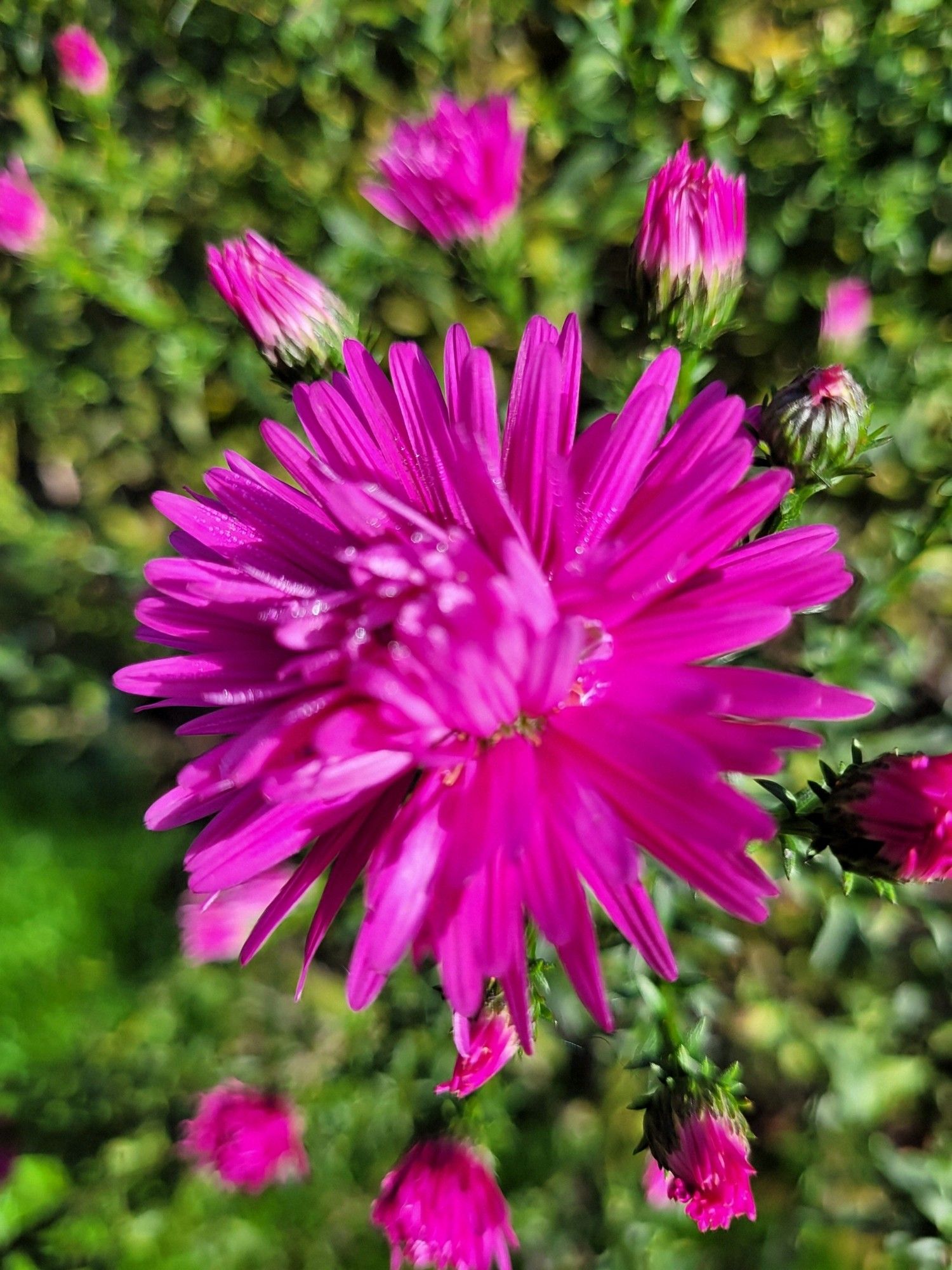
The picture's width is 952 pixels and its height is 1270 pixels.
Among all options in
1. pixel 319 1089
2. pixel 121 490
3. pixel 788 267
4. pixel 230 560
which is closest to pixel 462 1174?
pixel 319 1089

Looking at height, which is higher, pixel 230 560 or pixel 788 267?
pixel 788 267

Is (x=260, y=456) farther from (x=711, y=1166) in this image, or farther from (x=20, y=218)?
(x=711, y=1166)

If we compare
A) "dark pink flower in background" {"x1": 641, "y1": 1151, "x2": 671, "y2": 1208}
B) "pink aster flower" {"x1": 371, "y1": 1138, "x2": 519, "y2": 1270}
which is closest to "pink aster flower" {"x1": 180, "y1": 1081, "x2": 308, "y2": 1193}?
"pink aster flower" {"x1": 371, "y1": 1138, "x2": 519, "y2": 1270}

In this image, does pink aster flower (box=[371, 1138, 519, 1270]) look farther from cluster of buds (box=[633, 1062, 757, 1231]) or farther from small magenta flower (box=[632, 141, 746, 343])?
small magenta flower (box=[632, 141, 746, 343])

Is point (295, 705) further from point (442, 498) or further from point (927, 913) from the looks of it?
point (927, 913)

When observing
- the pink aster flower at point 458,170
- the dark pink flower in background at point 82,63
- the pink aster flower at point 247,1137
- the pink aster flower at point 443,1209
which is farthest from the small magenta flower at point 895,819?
the dark pink flower in background at point 82,63

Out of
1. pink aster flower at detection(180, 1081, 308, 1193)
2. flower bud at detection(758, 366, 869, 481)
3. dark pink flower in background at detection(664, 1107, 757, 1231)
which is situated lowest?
pink aster flower at detection(180, 1081, 308, 1193)

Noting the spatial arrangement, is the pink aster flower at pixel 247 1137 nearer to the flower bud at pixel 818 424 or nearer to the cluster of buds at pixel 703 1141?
the cluster of buds at pixel 703 1141

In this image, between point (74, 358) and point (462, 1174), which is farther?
point (74, 358)
